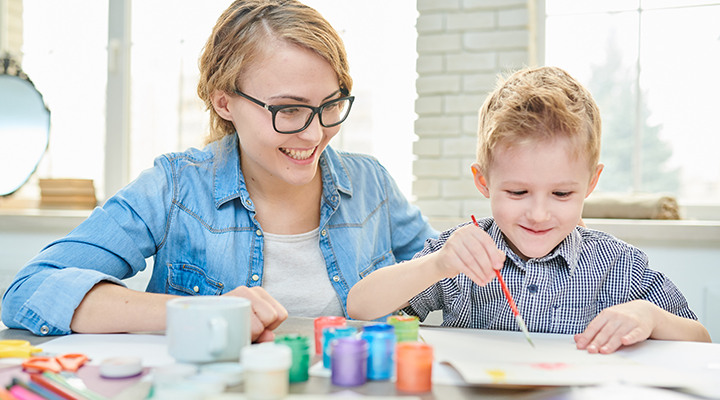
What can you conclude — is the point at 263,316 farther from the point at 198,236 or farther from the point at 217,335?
the point at 198,236

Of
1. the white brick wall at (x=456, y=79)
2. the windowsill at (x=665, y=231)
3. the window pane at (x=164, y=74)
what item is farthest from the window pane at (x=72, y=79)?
the windowsill at (x=665, y=231)

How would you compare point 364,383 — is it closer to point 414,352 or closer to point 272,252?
point 414,352

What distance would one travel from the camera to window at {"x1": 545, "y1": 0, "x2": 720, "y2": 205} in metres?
2.60

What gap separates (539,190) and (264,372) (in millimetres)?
610

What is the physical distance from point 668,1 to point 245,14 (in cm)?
213

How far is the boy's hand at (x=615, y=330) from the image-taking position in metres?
0.89

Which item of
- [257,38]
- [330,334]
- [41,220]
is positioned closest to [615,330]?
[330,334]

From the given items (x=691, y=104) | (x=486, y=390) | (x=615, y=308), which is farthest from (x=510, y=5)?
(x=486, y=390)

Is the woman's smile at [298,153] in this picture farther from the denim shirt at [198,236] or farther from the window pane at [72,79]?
the window pane at [72,79]

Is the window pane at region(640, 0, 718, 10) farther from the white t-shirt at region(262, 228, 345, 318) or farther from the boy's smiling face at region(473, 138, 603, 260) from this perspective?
the white t-shirt at region(262, 228, 345, 318)

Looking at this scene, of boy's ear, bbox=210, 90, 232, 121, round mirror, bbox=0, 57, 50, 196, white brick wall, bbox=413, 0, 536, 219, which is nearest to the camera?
boy's ear, bbox=210, 90, 232, 121

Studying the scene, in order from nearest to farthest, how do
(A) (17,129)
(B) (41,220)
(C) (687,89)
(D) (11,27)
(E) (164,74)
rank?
(C) (687,89), (B) (41,220), (A) (17,129), (E) (164,74), (D) (11,27)

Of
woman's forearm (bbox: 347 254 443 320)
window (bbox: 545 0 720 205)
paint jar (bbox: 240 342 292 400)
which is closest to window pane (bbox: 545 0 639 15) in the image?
window (bbox: 545 0 720 205)

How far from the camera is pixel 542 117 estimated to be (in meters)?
1.06
